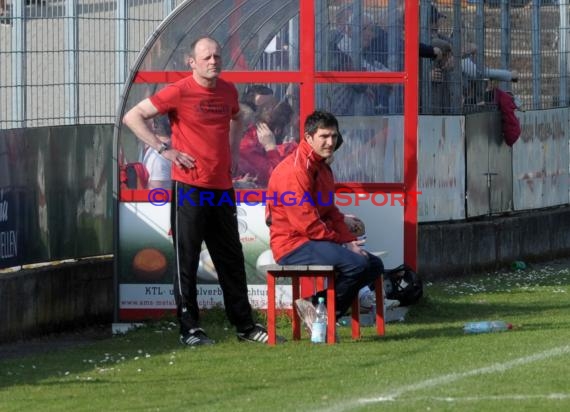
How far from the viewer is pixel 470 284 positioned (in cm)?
1755

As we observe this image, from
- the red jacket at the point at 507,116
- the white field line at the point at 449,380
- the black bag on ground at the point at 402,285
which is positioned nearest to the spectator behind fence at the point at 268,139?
the black bag on ground at the point at 402,285

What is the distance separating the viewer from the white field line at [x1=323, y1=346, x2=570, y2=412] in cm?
880

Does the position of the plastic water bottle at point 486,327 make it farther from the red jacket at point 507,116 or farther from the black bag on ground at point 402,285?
the red jacket at point 507,116

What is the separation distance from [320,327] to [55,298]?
10.2ft

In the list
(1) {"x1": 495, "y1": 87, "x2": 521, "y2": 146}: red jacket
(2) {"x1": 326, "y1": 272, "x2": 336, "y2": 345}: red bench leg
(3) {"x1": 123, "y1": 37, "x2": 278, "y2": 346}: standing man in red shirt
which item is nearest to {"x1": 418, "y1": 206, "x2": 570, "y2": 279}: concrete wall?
(1) {"x1": 495, "y1": 87, "x2": 521, "y2": 146}: red jacket

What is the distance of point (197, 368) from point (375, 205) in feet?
11.1

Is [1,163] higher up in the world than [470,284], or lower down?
higher up

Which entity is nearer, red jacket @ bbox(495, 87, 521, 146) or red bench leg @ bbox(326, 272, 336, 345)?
red bench leg @ bbox(326, 272, 336, 345)

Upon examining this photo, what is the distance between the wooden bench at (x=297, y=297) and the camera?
11.6 metres

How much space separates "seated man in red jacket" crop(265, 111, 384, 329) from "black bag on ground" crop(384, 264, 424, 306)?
1462 millimetres

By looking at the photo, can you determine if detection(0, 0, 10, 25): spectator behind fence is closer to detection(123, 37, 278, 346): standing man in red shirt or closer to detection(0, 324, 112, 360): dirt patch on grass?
detection(123, 37, 278, 346): standing man in red shirt

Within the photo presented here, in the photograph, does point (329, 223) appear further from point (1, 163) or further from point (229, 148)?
point (1, 163)

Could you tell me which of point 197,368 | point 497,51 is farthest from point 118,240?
point 497,51

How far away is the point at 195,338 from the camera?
11930 mm
